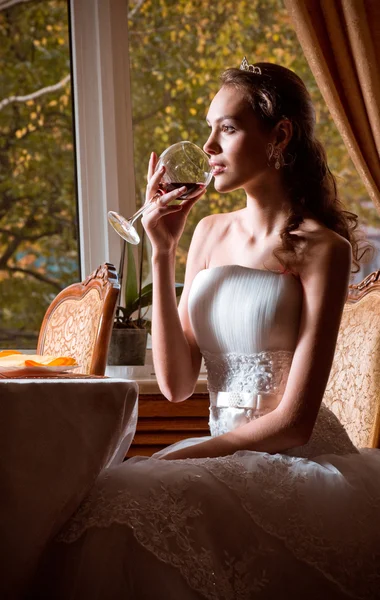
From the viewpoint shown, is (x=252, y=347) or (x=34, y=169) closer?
(x=252, y=347)

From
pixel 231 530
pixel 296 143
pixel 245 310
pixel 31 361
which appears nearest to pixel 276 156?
pixel 296 143

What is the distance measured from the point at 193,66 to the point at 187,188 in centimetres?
208

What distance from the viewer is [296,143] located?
1.83 meters

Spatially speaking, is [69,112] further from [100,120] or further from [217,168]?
[217,168]

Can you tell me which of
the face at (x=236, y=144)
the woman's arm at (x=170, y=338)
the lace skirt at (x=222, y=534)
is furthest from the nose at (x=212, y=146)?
the lace skirt at (x=222, y=534)

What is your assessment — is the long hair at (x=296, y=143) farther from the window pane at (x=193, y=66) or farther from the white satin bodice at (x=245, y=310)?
the window pane at (x=193, y=66)

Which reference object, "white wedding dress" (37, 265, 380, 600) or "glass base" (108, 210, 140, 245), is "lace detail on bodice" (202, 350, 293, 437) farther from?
"glass base" (108, 210, 140, 245)

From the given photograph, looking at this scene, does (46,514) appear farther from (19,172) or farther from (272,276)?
(19,172)

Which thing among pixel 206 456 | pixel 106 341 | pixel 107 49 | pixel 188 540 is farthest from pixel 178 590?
pixel 107 49

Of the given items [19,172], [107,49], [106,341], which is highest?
[107,49]

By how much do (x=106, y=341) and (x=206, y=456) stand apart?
0.82m

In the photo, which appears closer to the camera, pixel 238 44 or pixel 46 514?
pixel 46 514

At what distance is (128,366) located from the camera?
3039 mm

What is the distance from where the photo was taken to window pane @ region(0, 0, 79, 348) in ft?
11.3
